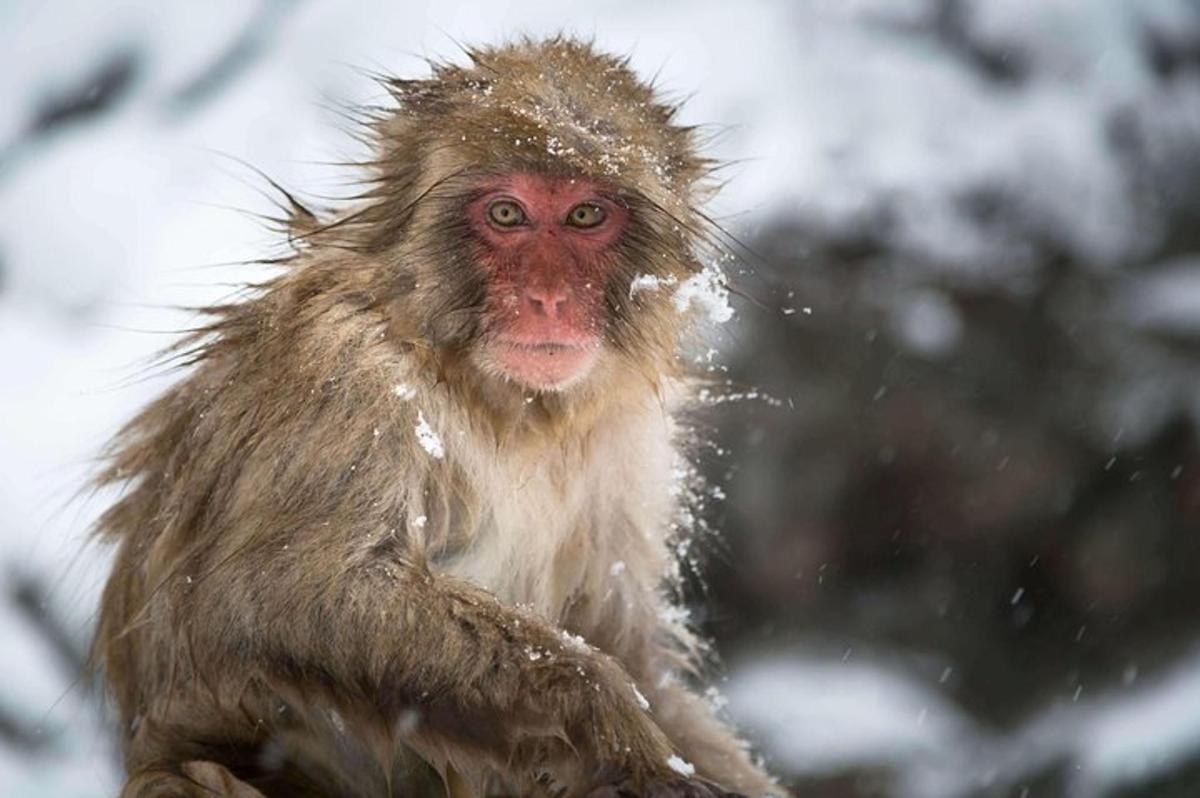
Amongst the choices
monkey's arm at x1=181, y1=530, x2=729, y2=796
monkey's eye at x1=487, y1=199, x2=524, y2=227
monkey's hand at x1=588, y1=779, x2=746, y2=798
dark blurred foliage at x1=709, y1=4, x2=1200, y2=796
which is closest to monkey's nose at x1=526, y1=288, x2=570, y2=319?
monkey's eye at x1=487, y1=199, x2=524, y2=227

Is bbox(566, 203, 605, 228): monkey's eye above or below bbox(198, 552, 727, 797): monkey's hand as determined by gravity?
above

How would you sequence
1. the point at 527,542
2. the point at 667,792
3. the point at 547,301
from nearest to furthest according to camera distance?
the point at 667,792 < the point at 547,301 < the point at 527,542

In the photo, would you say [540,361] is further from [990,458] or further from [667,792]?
[990,458]

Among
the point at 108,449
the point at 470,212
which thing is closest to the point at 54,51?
the point at 108,449

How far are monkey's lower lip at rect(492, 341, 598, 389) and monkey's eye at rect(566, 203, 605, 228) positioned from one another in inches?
10.2

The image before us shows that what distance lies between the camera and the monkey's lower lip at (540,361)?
3453 millimetres

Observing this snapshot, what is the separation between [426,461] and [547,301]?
419 mm

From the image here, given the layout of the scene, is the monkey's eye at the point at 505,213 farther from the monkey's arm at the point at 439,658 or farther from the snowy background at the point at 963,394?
the snowy background at the point at 963,394

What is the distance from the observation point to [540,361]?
3457 millimetres

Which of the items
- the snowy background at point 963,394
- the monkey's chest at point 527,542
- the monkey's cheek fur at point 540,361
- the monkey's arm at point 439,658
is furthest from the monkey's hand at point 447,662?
the snowy background at point 963,394

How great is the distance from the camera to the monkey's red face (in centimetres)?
345

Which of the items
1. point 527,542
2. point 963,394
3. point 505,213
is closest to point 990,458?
point 963,394

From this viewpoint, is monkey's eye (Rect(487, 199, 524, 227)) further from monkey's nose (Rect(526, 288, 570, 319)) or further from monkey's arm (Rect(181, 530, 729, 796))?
monkey's arm (Rect(181, 530, 729, 796))

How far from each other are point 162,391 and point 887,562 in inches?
141
